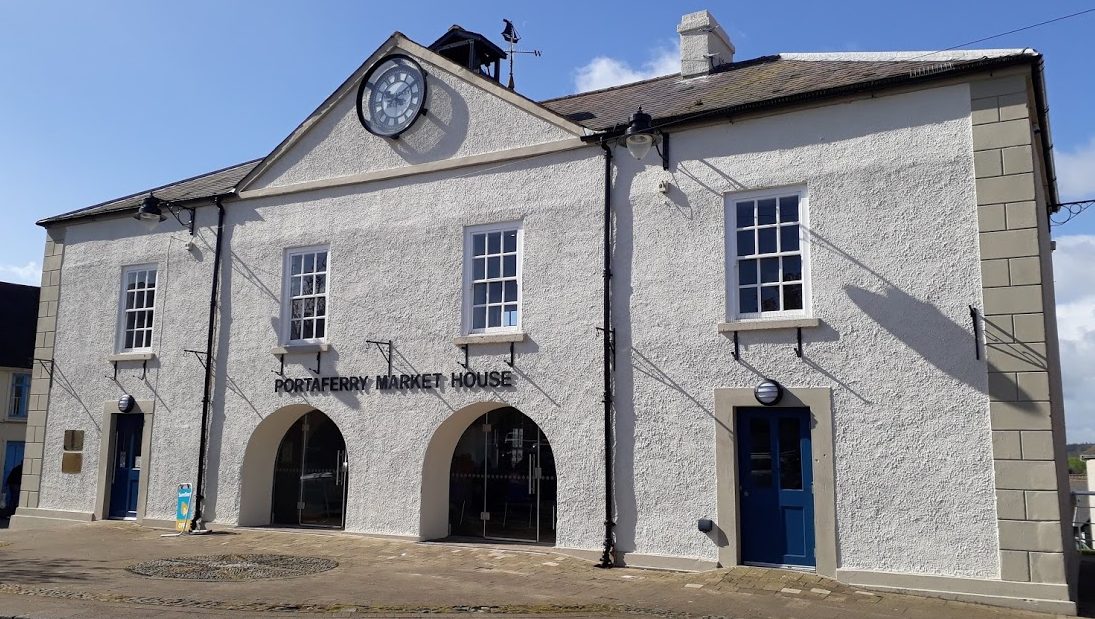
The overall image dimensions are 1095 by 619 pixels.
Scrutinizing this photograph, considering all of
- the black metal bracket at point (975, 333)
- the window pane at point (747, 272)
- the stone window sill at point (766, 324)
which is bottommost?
the black metal bracket at point (975, 333)

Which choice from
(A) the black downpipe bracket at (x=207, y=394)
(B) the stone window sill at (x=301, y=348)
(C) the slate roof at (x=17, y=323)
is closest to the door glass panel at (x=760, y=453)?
(B) the stone window sill at (x=301, y=348)

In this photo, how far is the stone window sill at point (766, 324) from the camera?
1133 cm

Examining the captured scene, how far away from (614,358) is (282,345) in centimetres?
637

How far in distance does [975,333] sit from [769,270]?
2.65 meters

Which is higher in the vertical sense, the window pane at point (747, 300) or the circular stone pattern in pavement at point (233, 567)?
the window pane at point (747, 300)

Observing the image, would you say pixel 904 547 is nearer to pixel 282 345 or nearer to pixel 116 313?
pixel 282 345

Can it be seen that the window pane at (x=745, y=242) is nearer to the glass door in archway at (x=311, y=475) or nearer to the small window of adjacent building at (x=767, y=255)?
the small window of adjacent building at (x=767, y=255)

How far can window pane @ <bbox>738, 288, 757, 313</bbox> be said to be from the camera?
11.9 meters

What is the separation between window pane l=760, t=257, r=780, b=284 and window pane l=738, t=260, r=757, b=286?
3.7 inches

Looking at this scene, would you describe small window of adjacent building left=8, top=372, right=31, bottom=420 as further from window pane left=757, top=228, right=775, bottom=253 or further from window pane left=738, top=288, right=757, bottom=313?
window pane left=757, top=228, right=775, bottom=253

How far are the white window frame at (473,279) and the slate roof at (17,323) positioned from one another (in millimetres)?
19334

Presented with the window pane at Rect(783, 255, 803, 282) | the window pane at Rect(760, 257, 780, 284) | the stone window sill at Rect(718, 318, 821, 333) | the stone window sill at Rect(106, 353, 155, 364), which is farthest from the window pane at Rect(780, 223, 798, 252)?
the stone window sill at Rect(106, 353, 155, 364)

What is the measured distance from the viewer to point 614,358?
12.6m

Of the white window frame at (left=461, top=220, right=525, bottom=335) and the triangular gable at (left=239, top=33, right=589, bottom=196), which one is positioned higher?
the triangular gable at (left=239, top=33, right=589, bottom=196)
